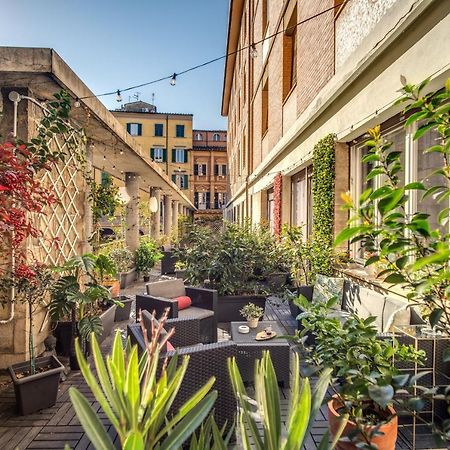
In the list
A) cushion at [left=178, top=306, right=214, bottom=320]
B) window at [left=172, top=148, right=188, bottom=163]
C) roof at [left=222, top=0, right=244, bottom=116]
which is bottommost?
cushion at [left=178, top=306, right=214, bottom=320]

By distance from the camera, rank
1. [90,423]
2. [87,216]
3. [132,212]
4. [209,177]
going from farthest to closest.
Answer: [209,177]
[132,212]
[87,216]
[90,423]

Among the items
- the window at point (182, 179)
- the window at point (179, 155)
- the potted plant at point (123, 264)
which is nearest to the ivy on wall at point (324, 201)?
the potted plant at point (123, 264)

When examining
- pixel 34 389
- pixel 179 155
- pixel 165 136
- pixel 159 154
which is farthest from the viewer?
pixel 179 155

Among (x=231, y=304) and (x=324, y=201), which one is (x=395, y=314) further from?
(x=231, y=304)

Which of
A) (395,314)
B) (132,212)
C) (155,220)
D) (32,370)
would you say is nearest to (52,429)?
(32,370)

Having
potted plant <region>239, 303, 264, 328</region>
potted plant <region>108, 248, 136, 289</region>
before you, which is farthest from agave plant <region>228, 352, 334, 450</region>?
potted plant <region>108, 248, 136, 289</region>

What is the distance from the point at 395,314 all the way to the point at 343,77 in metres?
3.25

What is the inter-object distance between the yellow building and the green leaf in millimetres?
30632

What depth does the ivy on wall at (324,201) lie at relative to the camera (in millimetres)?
5191

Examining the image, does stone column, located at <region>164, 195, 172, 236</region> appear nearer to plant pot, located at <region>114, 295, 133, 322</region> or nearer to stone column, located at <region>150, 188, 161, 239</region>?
stone column, located at <region>150, 188, 161, 239</region>

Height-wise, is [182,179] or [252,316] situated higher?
[182,179]

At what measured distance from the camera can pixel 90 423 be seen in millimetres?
1162

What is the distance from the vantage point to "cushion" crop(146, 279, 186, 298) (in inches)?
192

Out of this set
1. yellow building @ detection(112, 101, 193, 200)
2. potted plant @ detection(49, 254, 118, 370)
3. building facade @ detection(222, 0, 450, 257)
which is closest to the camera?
building facade @ detection(222, 0, 450, 257)
